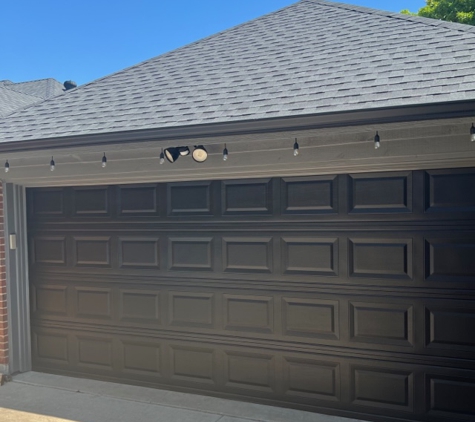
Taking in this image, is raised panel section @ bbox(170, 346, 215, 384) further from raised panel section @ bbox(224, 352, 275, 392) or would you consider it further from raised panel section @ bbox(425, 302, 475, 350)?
raised panel section @ bbox(425, 302, 475, 350)

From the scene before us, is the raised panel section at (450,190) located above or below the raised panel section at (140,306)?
above

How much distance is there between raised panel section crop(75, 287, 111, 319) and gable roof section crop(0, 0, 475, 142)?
1831 mm

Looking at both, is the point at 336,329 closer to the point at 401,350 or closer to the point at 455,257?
the point at 401,350

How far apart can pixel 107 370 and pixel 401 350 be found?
3.14 metres

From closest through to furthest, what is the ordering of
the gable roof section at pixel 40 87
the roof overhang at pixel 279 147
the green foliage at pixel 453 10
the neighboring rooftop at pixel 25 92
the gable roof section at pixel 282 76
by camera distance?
the roof overhang at pixel 279 147 < the gable roof section at pixel 282 76 < the neighboring rooftop at pixel 25 92 < the gable roof section at pixel 40 87 < the green foliage at pixel 453 10

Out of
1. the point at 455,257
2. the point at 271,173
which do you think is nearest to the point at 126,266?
the point at 271,173

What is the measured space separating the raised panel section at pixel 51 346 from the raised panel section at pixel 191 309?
151 cm

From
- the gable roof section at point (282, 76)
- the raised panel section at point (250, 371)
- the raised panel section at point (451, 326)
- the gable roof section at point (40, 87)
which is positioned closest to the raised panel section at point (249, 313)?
the raised panel section at point (250, 371)

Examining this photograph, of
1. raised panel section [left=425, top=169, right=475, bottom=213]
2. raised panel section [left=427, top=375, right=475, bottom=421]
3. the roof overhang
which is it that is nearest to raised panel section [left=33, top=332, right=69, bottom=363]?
the roof overhang

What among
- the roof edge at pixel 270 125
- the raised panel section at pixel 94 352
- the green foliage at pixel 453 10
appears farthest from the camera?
the green foliage at pixel 453 10

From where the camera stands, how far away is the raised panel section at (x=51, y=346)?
190 inches

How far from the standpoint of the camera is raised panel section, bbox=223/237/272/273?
396cm

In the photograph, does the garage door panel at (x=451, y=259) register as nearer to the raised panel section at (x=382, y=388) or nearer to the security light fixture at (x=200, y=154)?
the raised panel section at (x=382, y=388)

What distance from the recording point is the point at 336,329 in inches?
145
